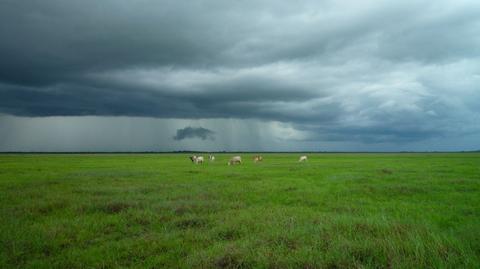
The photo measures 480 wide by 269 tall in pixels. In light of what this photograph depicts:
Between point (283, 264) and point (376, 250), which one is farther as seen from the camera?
point (376, 250)

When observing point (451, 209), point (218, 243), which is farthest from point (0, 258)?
point (451, 209)

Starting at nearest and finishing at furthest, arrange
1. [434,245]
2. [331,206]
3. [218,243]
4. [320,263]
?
[320,263] → [434,245] → [218,243] → [331,206]

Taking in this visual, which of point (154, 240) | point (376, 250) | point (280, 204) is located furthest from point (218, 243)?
point (280, 204)

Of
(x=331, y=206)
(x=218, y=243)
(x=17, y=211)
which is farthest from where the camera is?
(x=331, y=206)

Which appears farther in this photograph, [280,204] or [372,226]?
[280,204]

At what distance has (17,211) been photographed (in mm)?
11227

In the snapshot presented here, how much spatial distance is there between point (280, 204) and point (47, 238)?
8085 mm

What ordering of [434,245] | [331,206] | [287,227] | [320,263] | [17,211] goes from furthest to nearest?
1. [331,206]
2. [17,211]
3. [287,227]
4. [434,245]
5. [320,263]

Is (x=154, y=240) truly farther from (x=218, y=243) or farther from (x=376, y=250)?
(x=376, y=250)

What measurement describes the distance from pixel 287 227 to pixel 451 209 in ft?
22.7

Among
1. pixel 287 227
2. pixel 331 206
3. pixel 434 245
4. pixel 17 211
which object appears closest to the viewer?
pixel 434 245

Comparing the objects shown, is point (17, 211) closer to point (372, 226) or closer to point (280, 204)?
point (280, 204)

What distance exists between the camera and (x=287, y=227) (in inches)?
341

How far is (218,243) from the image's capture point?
7.62 m
